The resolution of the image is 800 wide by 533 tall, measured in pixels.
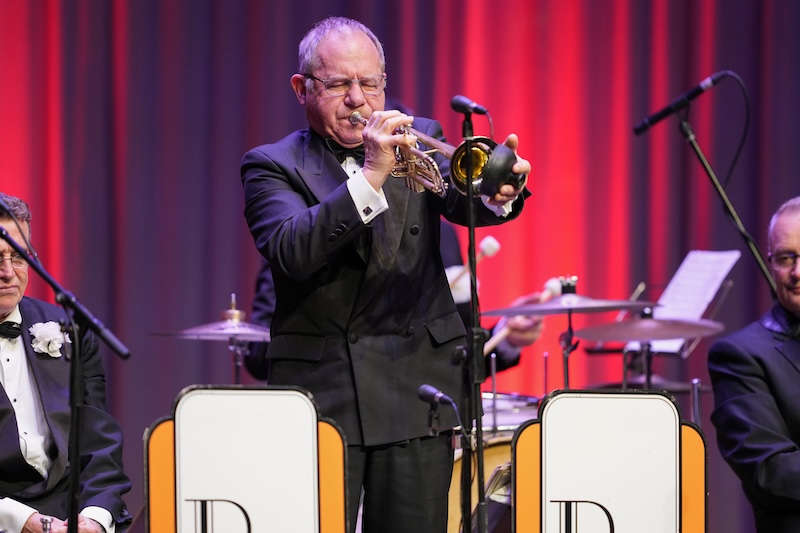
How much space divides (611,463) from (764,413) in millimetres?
838

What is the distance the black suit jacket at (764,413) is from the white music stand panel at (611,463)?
2.30 feet

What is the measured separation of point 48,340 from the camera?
292 centimetres

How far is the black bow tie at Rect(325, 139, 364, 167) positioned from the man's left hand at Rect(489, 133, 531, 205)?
0.40 meters

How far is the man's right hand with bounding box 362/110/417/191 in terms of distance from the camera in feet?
7.49

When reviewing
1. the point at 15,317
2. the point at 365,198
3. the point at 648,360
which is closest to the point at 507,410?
the point at 648,360

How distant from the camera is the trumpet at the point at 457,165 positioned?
2143mm

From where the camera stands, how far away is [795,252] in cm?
310

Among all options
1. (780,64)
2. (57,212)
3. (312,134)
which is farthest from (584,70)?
(312,134)

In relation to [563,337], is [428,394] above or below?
above

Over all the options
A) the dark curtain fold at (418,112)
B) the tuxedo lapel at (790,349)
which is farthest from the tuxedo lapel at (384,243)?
the dark curtain fold at (418,112)

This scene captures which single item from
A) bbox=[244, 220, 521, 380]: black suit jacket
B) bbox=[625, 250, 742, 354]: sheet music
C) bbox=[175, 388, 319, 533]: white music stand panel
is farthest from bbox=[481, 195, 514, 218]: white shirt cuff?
bbox=[625, 250, 742, 354]: sheet music

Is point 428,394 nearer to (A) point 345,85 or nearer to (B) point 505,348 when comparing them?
(A) point 345,85

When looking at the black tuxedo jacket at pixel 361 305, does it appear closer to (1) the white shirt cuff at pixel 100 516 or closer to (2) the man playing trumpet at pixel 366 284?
(2) the man playing trumpet at pixel 366 284

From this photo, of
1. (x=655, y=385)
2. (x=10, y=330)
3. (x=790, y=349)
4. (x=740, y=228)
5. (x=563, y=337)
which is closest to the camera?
(x=10, y=330)
